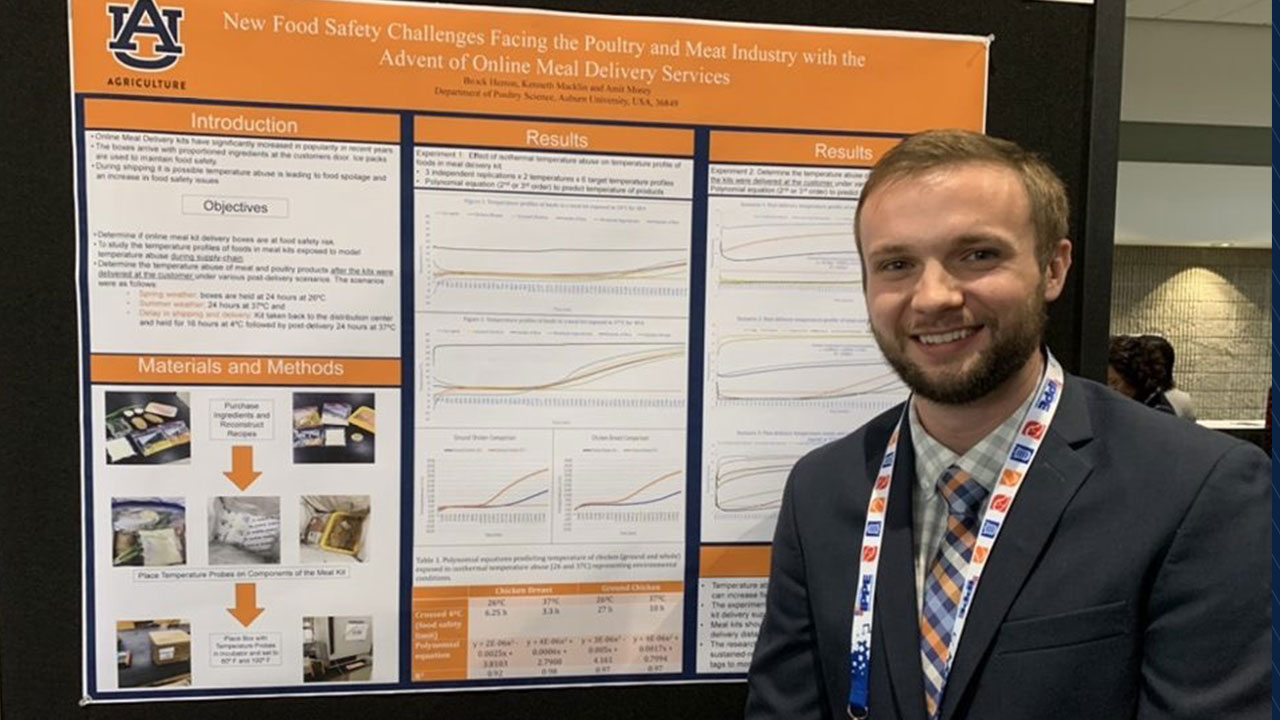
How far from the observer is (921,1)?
1.37 metres

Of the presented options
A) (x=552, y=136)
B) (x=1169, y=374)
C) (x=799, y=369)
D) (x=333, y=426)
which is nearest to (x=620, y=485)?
(x=799, y=369)

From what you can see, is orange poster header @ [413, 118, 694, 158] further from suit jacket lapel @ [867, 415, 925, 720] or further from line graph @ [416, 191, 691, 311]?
suit jacket lapel @ [867, 415, 925, 720]

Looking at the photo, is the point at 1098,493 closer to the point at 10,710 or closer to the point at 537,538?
the point at 537,538

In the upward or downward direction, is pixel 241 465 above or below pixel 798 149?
below

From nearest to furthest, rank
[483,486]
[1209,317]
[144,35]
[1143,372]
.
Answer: [144,35] → [483,486] → [1143,372] → [1209,317]

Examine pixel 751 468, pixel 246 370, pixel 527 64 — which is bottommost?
pixel 751 468

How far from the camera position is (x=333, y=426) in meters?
1.29

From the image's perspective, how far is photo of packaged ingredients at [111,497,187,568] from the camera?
1.26m

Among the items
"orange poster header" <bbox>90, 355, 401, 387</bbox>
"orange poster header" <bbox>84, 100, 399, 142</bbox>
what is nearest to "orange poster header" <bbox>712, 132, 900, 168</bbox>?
"orange poster header" <bbox>84, 100, 399, 142</bbox>

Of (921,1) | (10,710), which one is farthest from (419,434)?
(921,1)

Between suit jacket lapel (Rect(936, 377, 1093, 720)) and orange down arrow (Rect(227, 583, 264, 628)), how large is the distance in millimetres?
993

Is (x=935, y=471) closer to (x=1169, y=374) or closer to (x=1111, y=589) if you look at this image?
(x=1111, y=589)

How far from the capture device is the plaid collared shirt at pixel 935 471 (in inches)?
42.3

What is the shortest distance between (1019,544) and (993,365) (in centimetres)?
21
